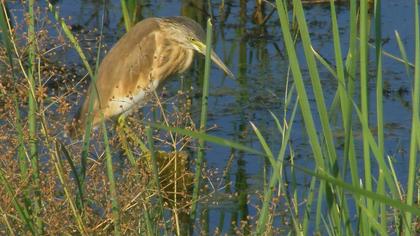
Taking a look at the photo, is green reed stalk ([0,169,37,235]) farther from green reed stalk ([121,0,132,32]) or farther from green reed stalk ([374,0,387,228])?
green reed stalk ([121,0,132,32])

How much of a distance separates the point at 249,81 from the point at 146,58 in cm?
84

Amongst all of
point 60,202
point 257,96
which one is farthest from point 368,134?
point 257,96

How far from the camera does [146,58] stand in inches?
197

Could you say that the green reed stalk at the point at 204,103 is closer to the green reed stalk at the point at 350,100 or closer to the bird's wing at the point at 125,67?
the green reed stalk at the point at 350,100

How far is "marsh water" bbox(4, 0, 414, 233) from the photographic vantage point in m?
4.30

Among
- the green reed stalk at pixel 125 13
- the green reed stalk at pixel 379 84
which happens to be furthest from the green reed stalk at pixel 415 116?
the green reed stalk at pixel 125 13

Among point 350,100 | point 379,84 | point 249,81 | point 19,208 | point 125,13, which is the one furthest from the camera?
point 249,81

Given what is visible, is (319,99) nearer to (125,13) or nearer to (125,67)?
(125,13)

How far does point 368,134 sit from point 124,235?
0.91 meters

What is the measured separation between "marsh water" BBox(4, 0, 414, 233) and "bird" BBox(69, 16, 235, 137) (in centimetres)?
22

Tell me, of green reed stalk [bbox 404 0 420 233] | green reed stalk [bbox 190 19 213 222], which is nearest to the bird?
green reed stalk [bbox 190 19 213 222]

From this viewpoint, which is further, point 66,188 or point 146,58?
point 146,58

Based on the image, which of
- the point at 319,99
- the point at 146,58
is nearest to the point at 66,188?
the point at 319,99

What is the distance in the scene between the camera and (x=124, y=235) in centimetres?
255
